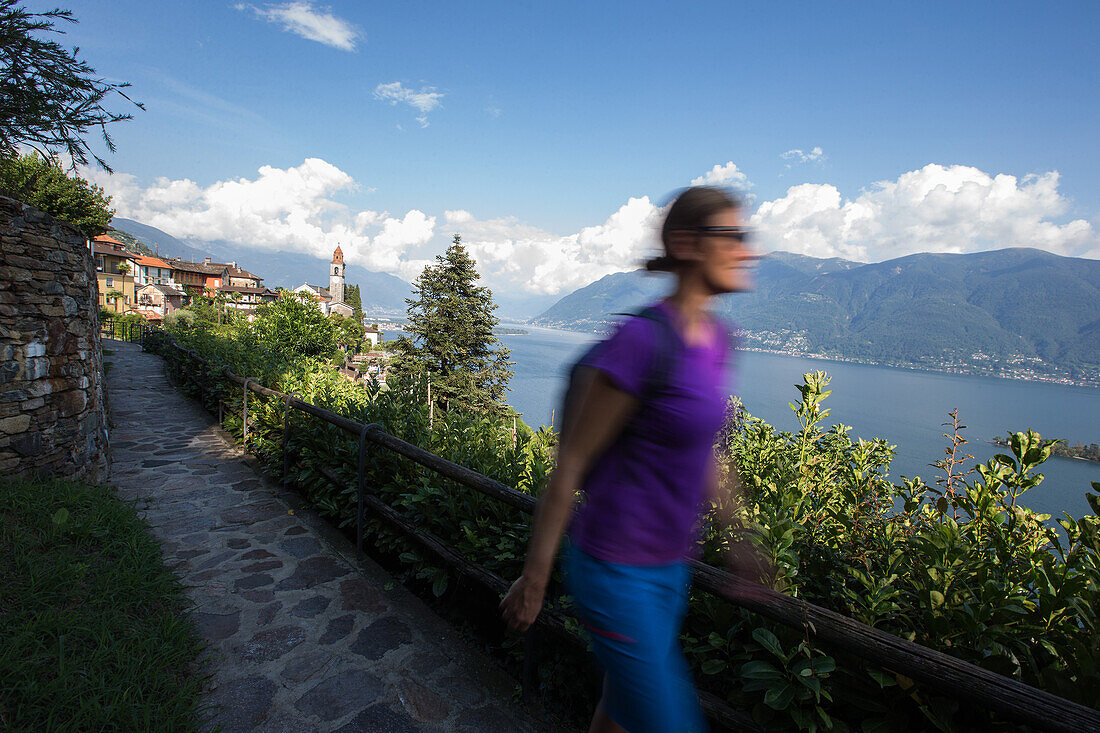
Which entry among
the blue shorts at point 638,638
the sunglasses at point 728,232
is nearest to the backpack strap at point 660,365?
the sunglasses at point 728,232

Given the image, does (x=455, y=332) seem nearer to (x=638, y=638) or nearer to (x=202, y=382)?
(x=202, y=382)

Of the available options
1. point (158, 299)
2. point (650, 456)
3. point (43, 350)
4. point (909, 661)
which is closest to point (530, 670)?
point (909, 661)

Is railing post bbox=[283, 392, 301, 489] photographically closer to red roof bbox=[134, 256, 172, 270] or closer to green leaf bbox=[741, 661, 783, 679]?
green leaf bbox=[741, 661, 783, 679]

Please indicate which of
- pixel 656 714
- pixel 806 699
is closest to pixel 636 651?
pixel 656 714

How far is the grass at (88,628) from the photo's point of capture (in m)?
1.93

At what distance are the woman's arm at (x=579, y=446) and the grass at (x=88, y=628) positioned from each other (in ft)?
6.35

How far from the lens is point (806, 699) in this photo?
1.58m

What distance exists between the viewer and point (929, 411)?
68562mm

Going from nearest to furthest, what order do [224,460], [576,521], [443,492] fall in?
[576,521] → [443,492] → [224,460]

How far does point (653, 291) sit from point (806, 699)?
4.50 feet

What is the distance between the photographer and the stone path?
7.43ft

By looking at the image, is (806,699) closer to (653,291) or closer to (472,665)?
(653,291)

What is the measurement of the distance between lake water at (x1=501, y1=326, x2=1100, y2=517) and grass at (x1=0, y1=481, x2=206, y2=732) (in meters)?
20.6

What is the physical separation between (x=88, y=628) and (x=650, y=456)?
9.36 feet
